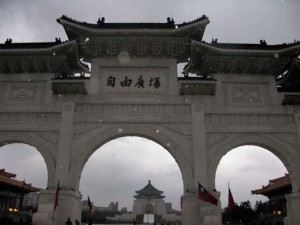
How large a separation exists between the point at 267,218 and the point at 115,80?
50.0 feet

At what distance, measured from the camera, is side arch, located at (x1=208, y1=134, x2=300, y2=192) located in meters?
12.6

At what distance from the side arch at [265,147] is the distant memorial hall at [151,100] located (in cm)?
4

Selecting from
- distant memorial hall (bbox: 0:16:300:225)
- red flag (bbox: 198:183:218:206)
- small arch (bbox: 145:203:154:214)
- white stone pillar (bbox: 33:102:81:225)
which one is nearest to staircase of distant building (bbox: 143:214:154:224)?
small arch (bbox: 145:203:154:214)

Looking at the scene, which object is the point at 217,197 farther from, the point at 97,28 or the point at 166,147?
the point at 97,28

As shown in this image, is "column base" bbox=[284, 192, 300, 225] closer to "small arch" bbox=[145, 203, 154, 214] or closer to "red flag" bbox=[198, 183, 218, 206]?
"red flag" bbox=[198, 183, 218, 206]

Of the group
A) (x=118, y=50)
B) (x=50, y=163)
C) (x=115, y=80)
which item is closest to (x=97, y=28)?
(x=118, y=50)

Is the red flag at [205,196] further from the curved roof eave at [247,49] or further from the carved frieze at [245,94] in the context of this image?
the curved roof eave at [247,49]

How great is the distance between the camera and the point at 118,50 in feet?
45.1

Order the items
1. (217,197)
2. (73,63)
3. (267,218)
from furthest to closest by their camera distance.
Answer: (267,218), (73,63), (217,197)

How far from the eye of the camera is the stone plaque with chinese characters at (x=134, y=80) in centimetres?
1341

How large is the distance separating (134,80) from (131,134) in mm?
2223

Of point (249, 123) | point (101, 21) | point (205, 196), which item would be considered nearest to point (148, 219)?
point (249, 123)

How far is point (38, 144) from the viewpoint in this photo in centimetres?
1268

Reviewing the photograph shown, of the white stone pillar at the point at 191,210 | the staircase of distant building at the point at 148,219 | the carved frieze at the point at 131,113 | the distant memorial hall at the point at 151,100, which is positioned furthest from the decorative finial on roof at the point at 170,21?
the staircase of distant building at the point at 148,219
